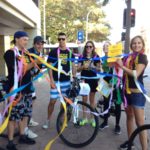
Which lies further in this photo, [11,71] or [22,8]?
[22,8]

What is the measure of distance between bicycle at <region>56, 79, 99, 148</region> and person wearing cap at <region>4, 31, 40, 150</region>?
0.62 meters

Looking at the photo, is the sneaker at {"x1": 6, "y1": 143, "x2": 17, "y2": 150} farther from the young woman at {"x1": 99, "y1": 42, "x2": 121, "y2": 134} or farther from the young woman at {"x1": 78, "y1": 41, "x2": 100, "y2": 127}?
the young woman at {"x1": 99, "y1": 42, "x2": 121, "y2": 134}

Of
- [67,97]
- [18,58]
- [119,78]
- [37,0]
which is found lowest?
[67,97]

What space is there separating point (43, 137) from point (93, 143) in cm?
92

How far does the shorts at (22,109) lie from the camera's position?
4.59m

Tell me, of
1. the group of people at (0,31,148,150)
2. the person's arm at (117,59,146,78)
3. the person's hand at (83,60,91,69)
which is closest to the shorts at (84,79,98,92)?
the group of people at (0,31,148,150)

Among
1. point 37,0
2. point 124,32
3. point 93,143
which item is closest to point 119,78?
point 93,143

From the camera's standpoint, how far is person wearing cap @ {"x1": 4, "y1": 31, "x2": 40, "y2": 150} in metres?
4.38

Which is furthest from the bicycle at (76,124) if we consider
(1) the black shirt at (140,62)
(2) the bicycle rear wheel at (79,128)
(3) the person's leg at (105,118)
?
(3) the person's leg at (105,118)

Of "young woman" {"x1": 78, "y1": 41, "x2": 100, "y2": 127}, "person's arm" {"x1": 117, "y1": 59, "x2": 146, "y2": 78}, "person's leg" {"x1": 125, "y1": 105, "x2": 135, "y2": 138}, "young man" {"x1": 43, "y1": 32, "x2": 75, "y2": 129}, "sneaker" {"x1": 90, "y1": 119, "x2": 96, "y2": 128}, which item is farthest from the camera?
"young woman" {"x1": 78, "y1": 41, "x2": 100, "y2": 127}

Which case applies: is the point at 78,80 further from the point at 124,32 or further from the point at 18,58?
the point at 124,32

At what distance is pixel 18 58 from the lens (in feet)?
14.4

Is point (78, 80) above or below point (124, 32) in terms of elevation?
below

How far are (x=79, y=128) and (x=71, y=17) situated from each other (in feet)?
126
